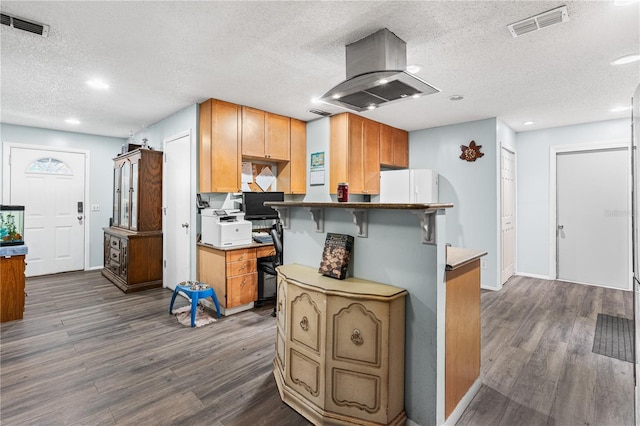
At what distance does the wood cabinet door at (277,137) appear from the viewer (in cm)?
447

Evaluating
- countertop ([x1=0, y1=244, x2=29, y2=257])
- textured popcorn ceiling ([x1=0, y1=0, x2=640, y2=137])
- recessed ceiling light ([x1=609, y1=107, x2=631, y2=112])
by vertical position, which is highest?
recessed ceiling light ([x1=609, y1=107, x2=631, y2=112])

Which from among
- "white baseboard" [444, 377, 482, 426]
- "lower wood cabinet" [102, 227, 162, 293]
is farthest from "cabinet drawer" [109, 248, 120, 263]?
"white baseboard" [444, 377, 482, 426]

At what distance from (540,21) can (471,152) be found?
283cm

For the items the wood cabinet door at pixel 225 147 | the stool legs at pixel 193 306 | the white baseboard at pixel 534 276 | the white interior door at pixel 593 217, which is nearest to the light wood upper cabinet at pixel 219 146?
the wood cabinet door at pixel 225 147

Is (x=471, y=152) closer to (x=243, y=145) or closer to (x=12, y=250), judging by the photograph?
(x=243, y=145)

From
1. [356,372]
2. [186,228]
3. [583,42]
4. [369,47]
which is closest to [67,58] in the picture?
[186,228]

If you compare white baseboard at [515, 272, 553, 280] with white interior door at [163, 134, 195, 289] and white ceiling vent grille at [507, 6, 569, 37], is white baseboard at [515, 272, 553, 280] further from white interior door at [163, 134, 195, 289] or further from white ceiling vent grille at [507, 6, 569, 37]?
white interior door at [163, 134, 195, 289]

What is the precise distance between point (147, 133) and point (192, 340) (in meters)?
3.79

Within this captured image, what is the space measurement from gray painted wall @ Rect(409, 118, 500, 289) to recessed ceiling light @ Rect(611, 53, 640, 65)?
69.6 inches

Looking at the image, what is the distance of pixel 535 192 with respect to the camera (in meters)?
5.38

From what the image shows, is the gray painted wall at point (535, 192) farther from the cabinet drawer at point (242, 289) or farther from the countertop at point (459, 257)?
the cabinet drawer at point (242, 289)

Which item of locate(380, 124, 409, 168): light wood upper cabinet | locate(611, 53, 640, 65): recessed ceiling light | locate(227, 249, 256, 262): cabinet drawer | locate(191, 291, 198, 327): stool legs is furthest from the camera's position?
locate(380, 124, 409, 168): light wood upper cabinet

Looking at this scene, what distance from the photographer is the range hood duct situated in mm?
2281

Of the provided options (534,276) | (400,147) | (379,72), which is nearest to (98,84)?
(379,72)
